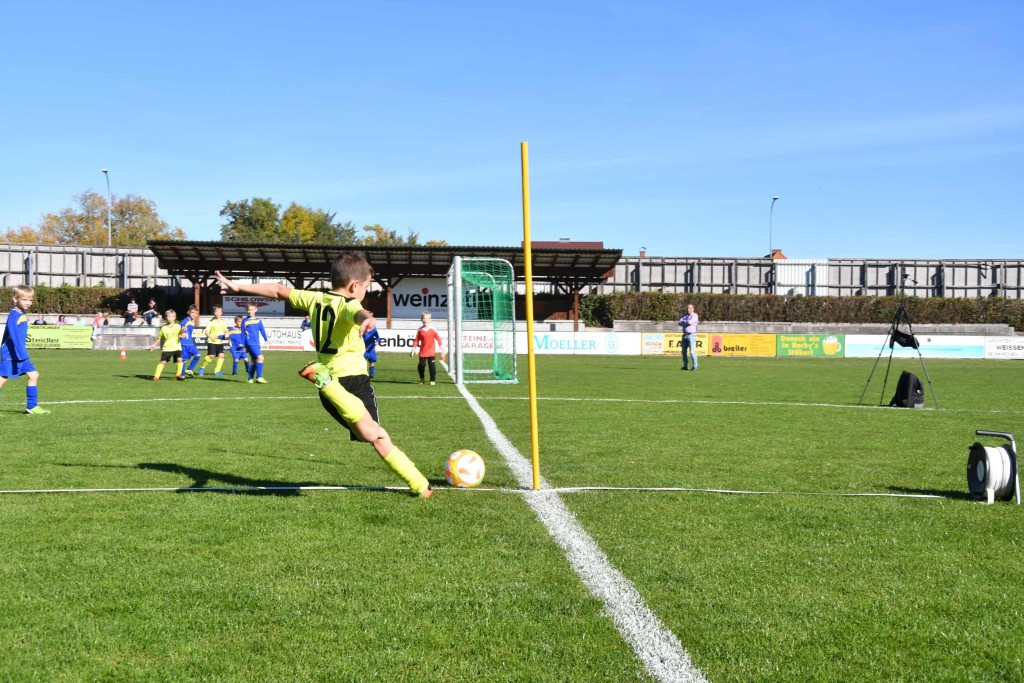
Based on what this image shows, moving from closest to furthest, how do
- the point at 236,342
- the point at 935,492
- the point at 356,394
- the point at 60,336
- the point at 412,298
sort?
the point at 356,394 → the point at 935,492 → the point at 236,342 → the point at 60,336 → the point at 412,298

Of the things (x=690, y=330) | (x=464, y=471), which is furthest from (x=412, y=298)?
(x=464, y=471)

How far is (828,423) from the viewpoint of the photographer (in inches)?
483

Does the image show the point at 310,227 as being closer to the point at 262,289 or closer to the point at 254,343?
the point at 254,343

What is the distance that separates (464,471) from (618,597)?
2.96 metres

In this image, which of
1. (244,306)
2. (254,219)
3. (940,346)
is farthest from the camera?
(254,219)

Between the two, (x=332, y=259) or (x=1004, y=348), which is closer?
(x=1004, y=348)

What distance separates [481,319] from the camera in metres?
28.8

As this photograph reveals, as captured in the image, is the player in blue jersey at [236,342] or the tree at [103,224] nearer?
the player in blue jersey at [236,342]

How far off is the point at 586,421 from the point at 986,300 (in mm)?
52279

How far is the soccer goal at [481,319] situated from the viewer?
2159 centimetres

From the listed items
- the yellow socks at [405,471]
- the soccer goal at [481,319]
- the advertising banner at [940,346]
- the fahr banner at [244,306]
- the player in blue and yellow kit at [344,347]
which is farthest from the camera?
the fahr banner at [244,306]

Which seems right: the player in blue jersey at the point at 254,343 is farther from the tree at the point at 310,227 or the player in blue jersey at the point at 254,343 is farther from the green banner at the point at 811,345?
the tree at the point at 310,227

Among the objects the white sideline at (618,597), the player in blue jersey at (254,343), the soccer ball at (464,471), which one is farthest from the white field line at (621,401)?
the white sideline at (618,597)

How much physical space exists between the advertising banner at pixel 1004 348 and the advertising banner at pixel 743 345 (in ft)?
30.7
